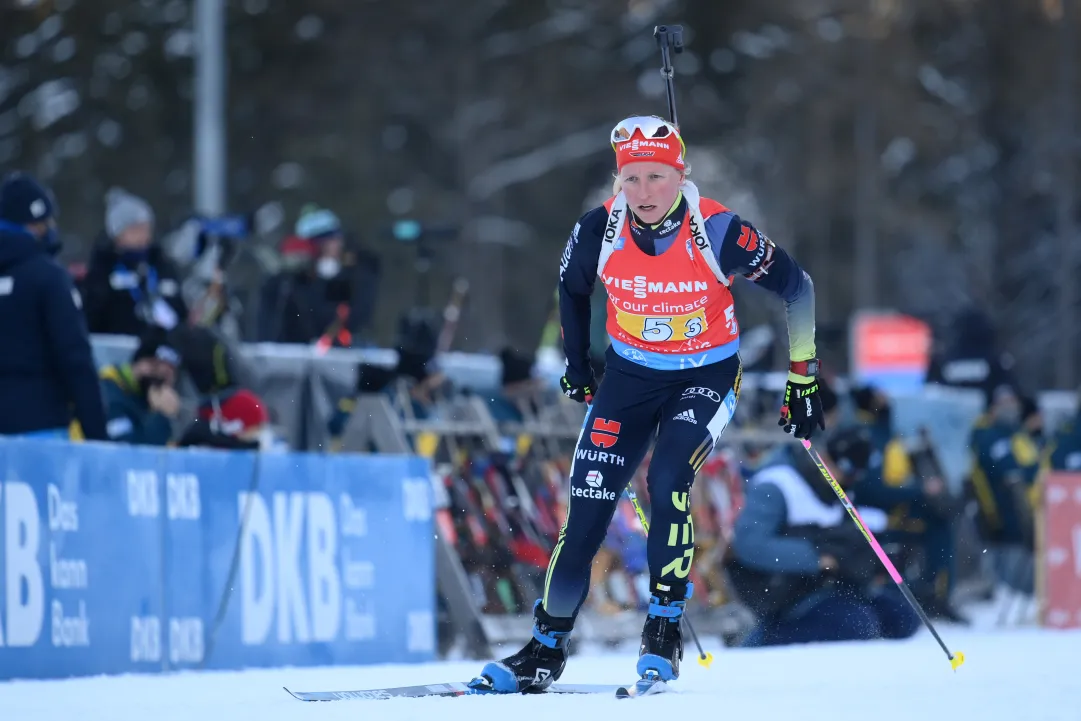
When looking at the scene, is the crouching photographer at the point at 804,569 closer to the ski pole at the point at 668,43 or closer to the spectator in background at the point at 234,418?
the spectator in background at the point at 234,418

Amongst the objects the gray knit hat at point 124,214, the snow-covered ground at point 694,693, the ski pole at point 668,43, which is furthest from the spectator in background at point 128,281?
the ski pole at point 668,43

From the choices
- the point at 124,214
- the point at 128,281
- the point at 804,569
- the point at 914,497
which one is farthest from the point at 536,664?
the point at 914,497

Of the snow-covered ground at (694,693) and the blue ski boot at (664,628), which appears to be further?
the blue ski boot at (664,628)

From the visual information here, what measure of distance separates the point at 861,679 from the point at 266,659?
2890 mm

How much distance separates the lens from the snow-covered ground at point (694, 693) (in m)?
6.10

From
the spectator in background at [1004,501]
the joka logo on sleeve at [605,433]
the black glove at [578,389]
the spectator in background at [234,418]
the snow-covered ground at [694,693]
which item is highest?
the black glove at [578,389]

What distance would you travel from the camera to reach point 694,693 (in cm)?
700

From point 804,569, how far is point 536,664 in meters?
4.01

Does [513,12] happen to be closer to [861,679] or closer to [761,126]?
[761,126]

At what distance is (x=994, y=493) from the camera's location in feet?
48.0

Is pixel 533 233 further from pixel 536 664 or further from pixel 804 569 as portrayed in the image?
pixel 536 664

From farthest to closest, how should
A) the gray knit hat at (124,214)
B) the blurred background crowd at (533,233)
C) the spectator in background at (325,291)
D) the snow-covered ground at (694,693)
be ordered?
the spectator in background at (325,291), the blurred background crowd at (533,233), the gray knit hat at (124,214), the snow-covered ground at (694,693)

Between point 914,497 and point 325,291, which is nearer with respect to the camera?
point 914,497

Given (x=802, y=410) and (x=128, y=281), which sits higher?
(x=128, y=281)
